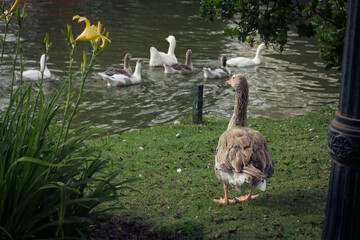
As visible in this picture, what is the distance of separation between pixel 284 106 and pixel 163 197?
8.04m

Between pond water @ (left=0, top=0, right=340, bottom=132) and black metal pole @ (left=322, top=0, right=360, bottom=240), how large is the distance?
22.4ft

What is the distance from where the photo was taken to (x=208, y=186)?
21.9ft

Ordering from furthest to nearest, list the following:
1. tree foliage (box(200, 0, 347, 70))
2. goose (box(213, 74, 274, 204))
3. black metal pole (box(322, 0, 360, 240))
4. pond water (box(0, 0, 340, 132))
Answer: pond water (box(0, 0, 340, 132)), goose (box(213, 74, 274, 204)), tree foliage (box(200, 0, 347, 70)), black metal pole (box(322, 0, 360, 240))

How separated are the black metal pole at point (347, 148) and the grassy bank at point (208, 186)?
208 centimetres

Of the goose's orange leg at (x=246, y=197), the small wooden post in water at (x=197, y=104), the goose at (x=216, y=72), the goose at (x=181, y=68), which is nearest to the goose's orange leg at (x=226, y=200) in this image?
the goose's orange leg at (x=246, y=197)

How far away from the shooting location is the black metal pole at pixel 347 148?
9.27 ft

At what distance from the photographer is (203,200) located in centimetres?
611

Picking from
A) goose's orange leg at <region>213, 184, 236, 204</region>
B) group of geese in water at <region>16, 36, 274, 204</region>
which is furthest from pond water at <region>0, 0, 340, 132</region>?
goose's orange leg at <region>213, 184, 236, 204</region>

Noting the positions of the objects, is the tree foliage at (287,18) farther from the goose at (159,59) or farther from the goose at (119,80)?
the goose at (159,59)

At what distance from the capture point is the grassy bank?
17.3 ft

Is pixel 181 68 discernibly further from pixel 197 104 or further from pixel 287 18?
pixel 287 18

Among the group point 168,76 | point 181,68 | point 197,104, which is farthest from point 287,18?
point 168,76

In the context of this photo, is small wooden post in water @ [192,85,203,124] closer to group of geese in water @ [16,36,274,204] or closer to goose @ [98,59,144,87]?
group of geese in water @ [16,36,274,204]

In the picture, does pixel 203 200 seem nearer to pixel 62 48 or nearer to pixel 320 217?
pixel 320 217
